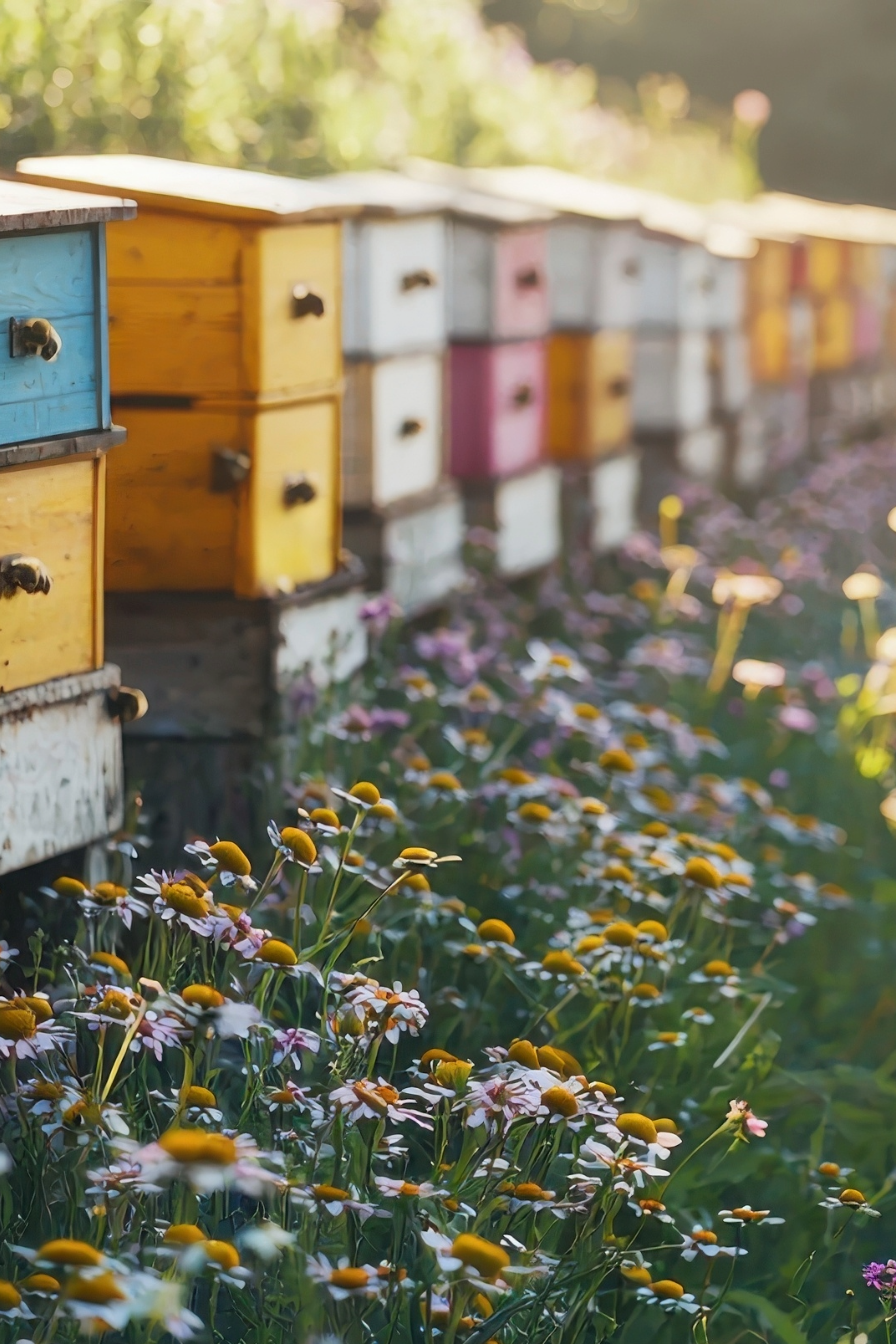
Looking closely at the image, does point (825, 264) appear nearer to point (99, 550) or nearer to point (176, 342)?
point (176, 342)

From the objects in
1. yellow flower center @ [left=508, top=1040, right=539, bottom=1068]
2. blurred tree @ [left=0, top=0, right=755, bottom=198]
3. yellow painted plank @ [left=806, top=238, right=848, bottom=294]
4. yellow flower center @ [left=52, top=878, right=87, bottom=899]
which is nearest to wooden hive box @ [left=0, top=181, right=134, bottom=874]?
yellow flower center @ [left=52, top=878, right=87, bottom=899]

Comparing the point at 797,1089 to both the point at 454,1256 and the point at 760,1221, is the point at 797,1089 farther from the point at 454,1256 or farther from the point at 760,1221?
the point at 454,1256

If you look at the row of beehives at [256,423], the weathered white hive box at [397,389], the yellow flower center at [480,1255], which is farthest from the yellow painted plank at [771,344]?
the yellow flower center at [480,1255]

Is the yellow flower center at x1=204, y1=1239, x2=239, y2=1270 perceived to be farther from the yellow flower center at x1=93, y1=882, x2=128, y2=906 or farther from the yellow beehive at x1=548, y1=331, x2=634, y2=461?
the yellow beehive at x1=548, y1=331, x2=634, y2=461

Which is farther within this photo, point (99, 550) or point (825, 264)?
point (825, 264)

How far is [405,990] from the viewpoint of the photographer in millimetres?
2668

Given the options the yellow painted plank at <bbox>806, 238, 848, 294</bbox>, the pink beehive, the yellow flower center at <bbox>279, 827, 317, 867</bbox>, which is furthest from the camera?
the yellow painted plank at <bbox>806, 238, 848, 294</bbox>

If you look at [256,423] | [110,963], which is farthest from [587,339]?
[110,963]

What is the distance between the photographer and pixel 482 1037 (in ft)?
8.61

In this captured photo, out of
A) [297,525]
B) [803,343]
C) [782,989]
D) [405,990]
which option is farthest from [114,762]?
[803,343]

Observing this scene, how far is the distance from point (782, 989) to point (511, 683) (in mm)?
1446

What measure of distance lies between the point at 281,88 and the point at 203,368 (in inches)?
119

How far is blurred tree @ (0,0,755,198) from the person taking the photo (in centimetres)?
445

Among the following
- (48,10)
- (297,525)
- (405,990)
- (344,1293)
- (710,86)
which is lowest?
(405,990)
